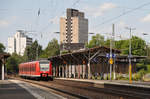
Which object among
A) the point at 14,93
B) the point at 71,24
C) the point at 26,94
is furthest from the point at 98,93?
the point at 71,24

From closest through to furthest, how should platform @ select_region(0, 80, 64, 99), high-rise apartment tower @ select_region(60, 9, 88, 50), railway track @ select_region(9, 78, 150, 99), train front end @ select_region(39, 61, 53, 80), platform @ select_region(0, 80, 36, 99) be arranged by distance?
platform @ select_region(0, 80, 36, 99) < platform @ select_region(0, 80, 64, 99) < railway track @ select_region(9, 78, 150, 99) < train front end @ select_region(39, 61, 53, 80) < high-rise apartment tower @ select_region(60, 9, 88, 50)

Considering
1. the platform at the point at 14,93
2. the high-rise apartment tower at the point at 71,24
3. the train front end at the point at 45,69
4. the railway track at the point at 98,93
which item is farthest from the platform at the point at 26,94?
the high-rise apartment tower at the point at 71,24

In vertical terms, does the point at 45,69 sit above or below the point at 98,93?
above

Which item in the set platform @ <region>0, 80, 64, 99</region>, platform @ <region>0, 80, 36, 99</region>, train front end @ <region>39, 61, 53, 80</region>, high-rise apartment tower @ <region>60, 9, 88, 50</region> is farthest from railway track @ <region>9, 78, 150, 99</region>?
high-rise apartment tower @ <region>60, 9, 88, 50</region>

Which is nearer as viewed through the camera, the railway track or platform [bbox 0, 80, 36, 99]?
platform [bbox 0, 80, 36, 99]

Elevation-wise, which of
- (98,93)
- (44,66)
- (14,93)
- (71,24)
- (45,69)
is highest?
(71,24)

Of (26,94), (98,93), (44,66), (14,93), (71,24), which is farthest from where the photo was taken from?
(71,24)

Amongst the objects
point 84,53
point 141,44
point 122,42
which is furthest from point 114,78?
point 122,42

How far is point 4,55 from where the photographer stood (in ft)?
137

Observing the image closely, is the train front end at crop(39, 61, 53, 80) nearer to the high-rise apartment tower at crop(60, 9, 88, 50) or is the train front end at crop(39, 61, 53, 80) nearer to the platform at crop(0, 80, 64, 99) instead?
the high-rise apartment tower at crop(60, 9, 88, 50)

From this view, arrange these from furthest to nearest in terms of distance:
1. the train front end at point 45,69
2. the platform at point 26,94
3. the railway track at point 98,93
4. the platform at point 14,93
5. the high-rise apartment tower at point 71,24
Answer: the high-rise apartment tower at point 71,24 → the train front end at point 45,69 → the railway track at point 98,93 → the platform at point 26,94 → the platform at point 14,93

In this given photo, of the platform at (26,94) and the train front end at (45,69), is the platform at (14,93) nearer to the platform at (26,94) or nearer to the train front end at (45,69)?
the platform at (26,94)

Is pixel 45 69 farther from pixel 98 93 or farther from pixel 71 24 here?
→ pixel 98 93

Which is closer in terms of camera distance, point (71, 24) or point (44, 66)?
point (44, 66)
